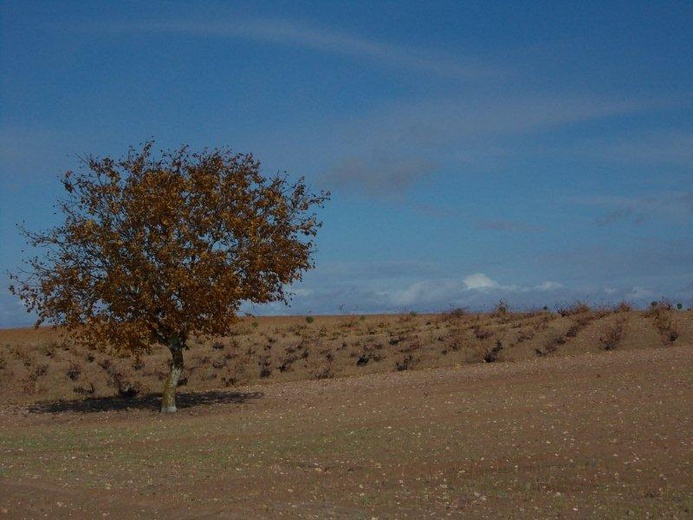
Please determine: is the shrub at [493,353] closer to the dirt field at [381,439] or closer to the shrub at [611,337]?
the dirt field at [381,439]

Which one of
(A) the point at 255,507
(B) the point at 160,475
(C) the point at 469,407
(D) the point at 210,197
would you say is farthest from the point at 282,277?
(A) the point at 255,507

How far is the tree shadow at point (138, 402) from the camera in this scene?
2516 centimetres

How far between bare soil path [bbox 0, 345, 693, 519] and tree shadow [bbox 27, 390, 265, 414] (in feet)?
0.89

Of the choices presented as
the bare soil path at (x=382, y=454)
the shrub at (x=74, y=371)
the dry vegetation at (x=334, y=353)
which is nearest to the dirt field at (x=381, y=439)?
the bare soil path at (x=382, y=454)

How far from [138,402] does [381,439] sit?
12041mm

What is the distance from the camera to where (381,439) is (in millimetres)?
16578

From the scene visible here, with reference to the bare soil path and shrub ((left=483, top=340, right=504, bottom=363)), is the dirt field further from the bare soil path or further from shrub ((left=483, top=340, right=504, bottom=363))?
shrub ((left=483, top=340, right=504, bottom=363))

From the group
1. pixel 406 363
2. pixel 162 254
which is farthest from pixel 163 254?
pixel 406 363

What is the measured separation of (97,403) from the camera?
26.4 m

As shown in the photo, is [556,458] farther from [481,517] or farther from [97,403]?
[97,403]

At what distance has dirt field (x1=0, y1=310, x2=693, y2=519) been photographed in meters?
11.7

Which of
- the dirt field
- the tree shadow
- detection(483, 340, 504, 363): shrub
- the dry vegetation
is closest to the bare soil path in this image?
the dirt field

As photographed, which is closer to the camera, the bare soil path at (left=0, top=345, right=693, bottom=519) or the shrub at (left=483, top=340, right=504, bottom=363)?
the bare soil path at (left=0, top=345, right=693, bottom=519)

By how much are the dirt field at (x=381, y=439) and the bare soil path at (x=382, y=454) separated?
0.05 meters
